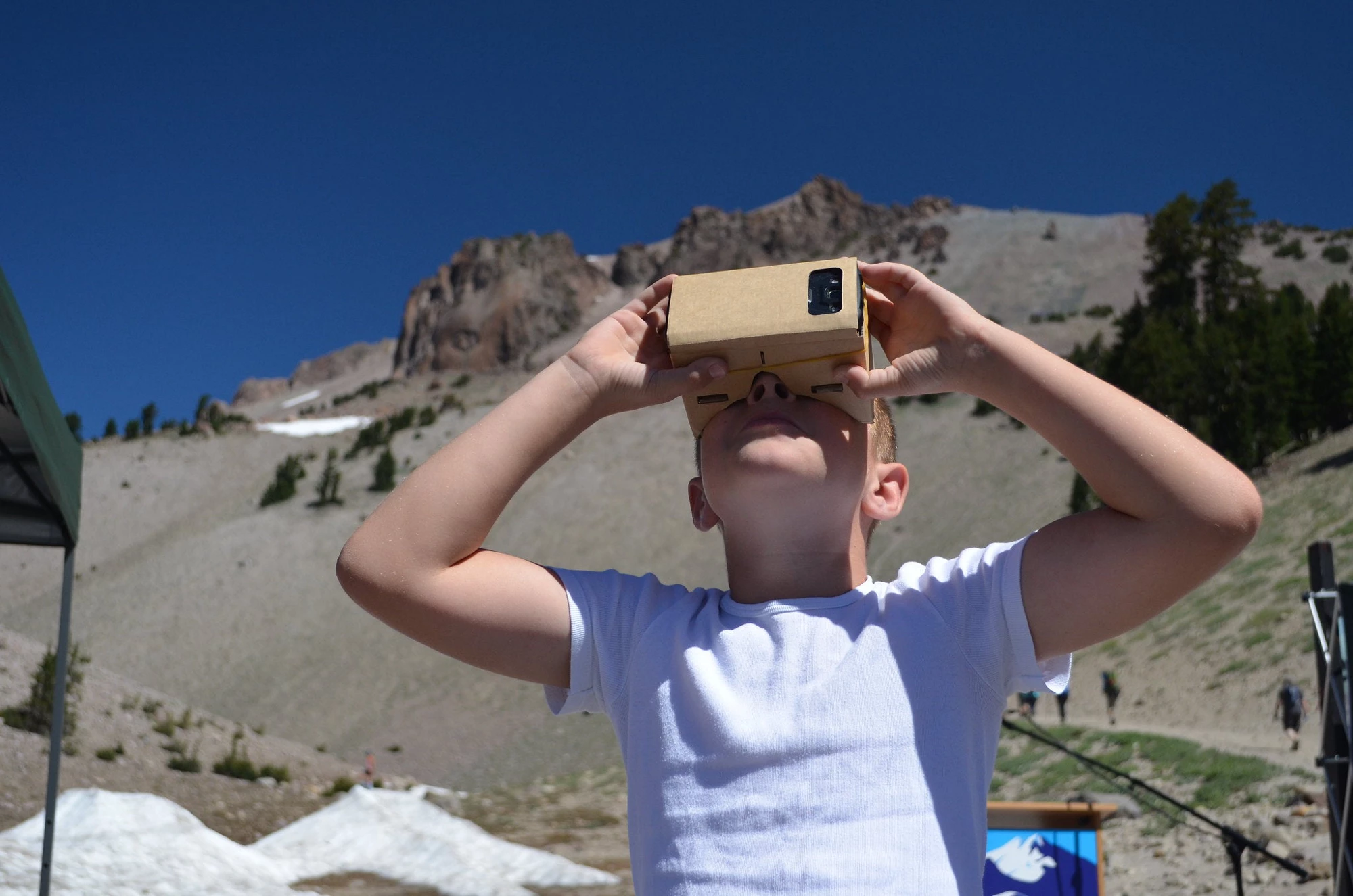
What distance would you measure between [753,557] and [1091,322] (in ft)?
182

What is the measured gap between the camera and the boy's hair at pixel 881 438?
2.12 m

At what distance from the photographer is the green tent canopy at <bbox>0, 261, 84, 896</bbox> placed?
3678 millimetres

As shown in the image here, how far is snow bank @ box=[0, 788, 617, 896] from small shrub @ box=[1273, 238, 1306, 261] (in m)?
61.0

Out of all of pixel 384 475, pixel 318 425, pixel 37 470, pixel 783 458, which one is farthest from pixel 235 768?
pixel 318 425

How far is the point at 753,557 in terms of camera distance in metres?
1.94

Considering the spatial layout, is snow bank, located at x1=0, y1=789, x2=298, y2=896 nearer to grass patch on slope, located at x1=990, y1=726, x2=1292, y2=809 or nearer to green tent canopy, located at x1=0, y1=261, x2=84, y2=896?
green tent canopy, located at x1=0, y1=261, x2=84, y2=896

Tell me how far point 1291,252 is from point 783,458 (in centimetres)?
6632

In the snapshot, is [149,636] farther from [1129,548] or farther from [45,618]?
[1129,548]

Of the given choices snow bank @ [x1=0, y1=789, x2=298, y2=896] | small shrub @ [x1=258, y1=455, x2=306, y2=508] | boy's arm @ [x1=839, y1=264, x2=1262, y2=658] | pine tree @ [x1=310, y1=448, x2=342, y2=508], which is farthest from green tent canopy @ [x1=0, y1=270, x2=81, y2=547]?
small shrub @ [x1=258, y1=455, x2=306, y2=508]

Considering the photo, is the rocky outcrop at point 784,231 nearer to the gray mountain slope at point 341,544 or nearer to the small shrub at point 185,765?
the gray mountain slope at point 341,544

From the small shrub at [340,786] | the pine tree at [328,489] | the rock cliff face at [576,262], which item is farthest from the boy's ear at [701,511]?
the rock cliff face at [576,262]

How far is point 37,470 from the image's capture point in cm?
445

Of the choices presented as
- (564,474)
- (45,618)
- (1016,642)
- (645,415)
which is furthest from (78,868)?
(645,415)

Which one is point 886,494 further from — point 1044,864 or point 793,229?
point 793,229
